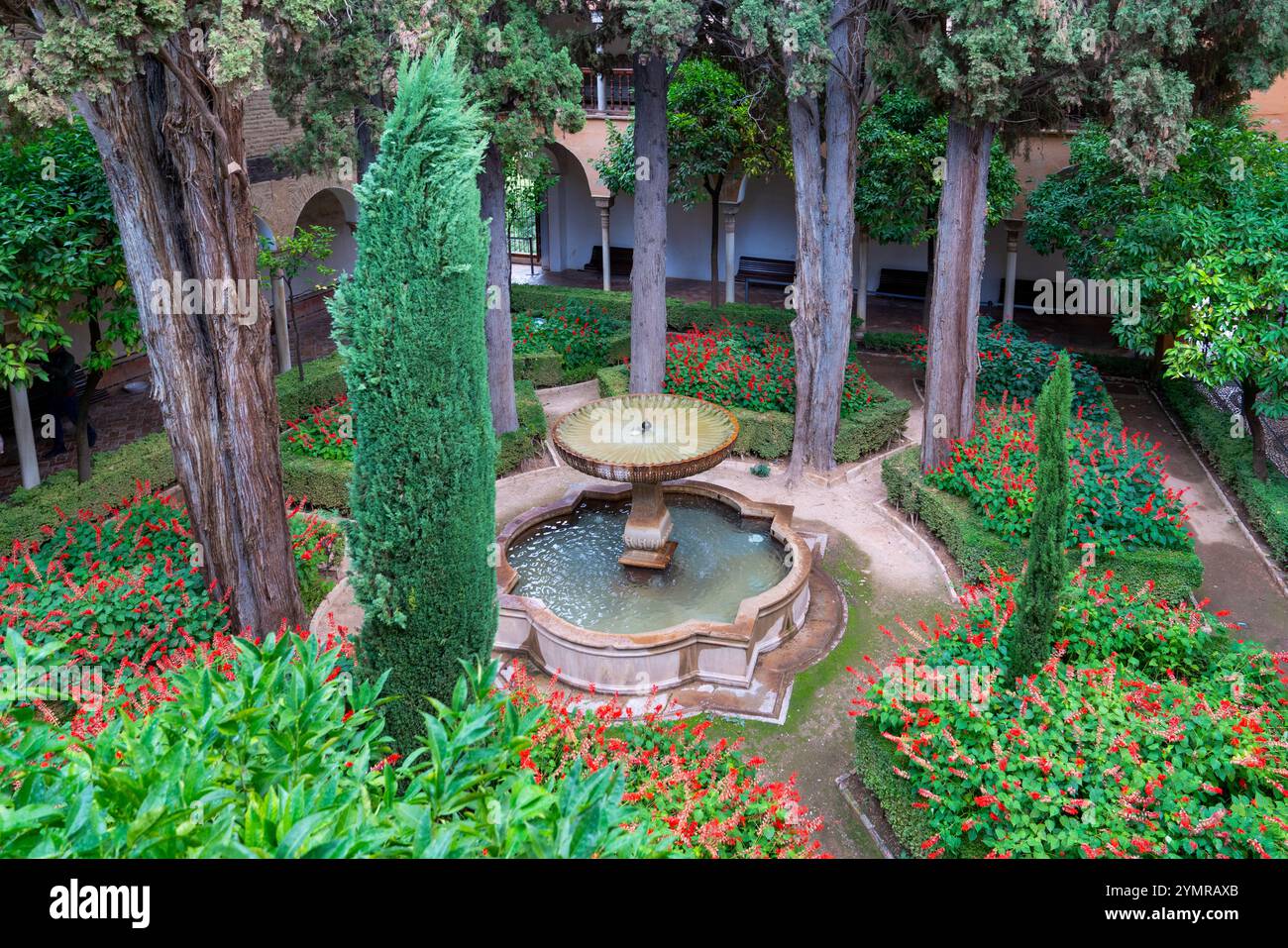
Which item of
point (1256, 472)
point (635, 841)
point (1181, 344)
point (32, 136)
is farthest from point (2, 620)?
point (1256, 472)

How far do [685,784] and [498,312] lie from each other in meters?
7.75

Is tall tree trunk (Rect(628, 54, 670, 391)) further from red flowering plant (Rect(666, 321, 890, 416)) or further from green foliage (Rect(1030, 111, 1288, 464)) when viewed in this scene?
green foliage (Rect(1030, 111, 1288, 464))

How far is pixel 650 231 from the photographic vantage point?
1269 centimetres

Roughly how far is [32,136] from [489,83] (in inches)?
170

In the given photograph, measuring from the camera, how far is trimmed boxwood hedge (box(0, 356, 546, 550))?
9227mm

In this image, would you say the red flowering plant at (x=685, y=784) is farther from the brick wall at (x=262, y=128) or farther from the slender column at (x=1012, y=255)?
the slender column at (x=1012, y=255)

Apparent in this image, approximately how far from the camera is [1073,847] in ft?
16.8

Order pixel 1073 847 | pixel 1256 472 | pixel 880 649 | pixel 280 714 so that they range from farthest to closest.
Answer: pixel 1256 472 < pixel 880 649 < pixel 1073 847 < pixel 280 714

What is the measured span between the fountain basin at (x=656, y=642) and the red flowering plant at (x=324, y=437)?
129 inches

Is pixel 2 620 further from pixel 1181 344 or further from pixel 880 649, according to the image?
Answer: pixel 1181 344

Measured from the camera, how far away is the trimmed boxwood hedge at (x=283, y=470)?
923 cm

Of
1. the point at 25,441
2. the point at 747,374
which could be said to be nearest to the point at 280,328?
the point at 25,441

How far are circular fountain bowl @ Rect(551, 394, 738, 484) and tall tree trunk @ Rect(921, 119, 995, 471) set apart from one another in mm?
2732
